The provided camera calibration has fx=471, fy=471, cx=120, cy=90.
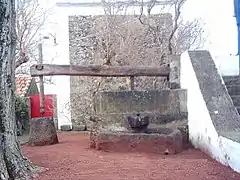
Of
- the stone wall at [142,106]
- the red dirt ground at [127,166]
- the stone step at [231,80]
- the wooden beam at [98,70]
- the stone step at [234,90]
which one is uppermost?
the wooden beam at [98,70]

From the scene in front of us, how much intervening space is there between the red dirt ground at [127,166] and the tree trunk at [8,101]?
1.17 feet

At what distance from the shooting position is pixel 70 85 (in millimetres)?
15133

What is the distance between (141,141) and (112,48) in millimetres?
5503

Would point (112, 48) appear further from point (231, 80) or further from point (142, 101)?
point (231, 80)

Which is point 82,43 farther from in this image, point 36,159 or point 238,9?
point 36,159

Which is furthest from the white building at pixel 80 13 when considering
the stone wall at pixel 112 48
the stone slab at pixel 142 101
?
the stone slab at pixel 142 101

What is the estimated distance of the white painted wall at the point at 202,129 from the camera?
Result: 237 inches

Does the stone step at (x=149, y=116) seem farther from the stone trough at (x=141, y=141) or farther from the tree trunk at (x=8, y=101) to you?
the tree trunk at (x=8, y=101)

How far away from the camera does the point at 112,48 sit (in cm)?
1252

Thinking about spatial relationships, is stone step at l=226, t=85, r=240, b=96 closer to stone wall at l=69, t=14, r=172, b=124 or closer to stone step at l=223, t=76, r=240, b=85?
stone step at l=223, t=76, r=240, b=85

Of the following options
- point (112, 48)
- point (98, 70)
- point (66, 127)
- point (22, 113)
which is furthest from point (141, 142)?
point (66, 127)

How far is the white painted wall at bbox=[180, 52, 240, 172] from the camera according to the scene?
601 centimetres

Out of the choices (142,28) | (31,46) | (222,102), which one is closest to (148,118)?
(222,102)

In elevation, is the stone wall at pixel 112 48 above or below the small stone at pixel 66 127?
above
